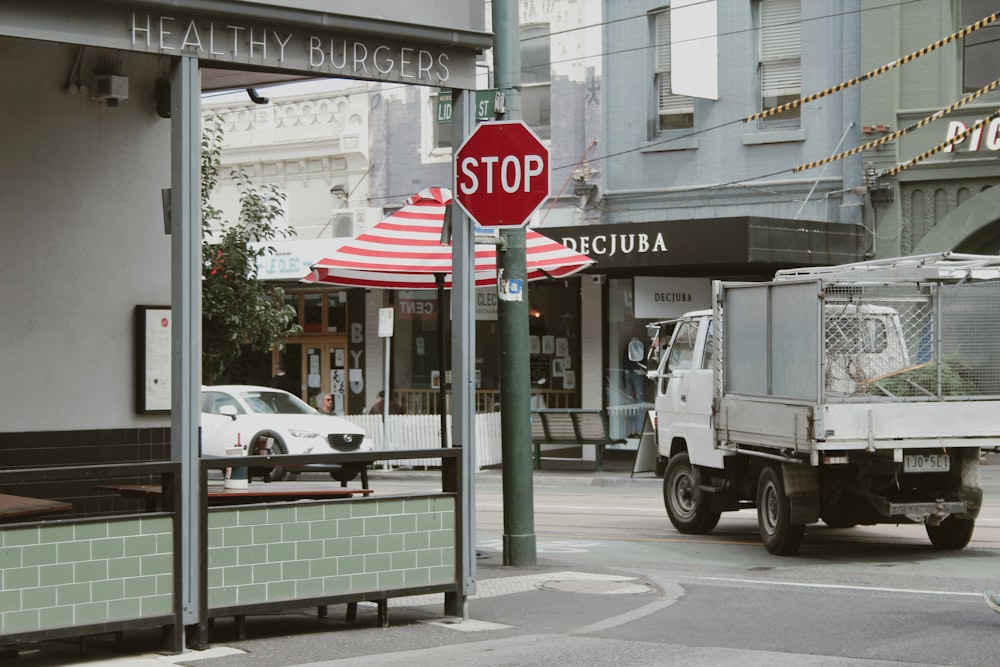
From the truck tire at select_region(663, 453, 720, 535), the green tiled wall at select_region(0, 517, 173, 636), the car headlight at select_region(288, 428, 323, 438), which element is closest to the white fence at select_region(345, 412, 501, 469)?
the car headlight at select_region(288, 428, 323, 438)

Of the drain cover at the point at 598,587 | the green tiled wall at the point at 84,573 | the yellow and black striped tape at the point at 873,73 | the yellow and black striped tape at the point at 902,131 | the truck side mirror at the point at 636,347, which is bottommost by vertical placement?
the drain cover at the point at 598,587

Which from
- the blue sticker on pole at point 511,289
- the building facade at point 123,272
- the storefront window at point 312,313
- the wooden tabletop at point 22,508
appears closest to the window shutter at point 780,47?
the storefront window at point 312,313

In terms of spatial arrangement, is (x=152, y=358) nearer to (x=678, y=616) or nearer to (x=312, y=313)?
(x=678, y=616)

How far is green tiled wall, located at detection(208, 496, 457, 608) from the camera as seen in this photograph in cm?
841

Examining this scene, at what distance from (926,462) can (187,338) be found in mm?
7205

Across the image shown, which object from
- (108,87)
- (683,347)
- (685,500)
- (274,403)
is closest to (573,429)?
(274,403)

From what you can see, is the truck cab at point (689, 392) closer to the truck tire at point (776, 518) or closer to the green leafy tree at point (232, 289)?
the truck tire at point (776, 518)

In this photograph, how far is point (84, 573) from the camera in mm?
7789

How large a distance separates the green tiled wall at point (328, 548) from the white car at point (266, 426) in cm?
1455

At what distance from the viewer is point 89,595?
7.80m

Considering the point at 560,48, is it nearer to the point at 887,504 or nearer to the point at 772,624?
the point at 887,504

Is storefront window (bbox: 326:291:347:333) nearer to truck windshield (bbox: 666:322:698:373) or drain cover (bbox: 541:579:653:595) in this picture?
truck windshield (bbox: 666:322:698:373)

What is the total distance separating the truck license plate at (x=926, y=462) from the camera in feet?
41.5

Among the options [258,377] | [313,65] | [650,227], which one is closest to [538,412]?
[650,227]
